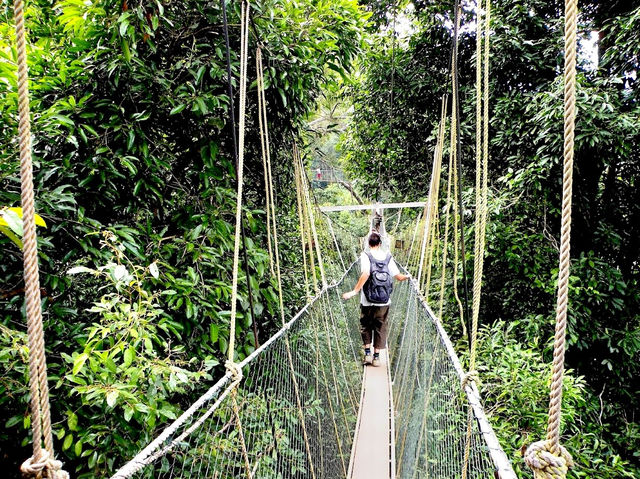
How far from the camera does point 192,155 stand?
139cm

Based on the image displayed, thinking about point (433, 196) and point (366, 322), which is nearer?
point (433, 196)

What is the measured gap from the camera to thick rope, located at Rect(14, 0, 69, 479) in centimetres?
34

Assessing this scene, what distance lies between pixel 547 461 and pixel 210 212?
3.83 ft

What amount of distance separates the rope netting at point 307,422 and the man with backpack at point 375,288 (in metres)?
0.40

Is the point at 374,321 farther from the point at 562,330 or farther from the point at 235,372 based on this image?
the point at 562,330

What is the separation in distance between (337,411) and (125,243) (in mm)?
1450

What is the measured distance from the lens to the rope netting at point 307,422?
0.77 m

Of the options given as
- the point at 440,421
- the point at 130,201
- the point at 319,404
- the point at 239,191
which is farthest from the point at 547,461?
the point at 319,404

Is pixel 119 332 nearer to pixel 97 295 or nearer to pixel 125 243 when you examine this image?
pixel 125 243

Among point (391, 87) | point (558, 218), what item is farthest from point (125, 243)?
point (391, 87)

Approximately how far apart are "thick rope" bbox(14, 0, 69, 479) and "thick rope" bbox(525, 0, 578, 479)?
0.52m

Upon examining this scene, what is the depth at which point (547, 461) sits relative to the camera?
45 centimetres

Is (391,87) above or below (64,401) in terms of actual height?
above

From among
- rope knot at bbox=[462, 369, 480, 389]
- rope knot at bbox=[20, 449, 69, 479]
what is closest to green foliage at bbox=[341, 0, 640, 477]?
rope knot at bbox=[462, 369, 480, 389]
